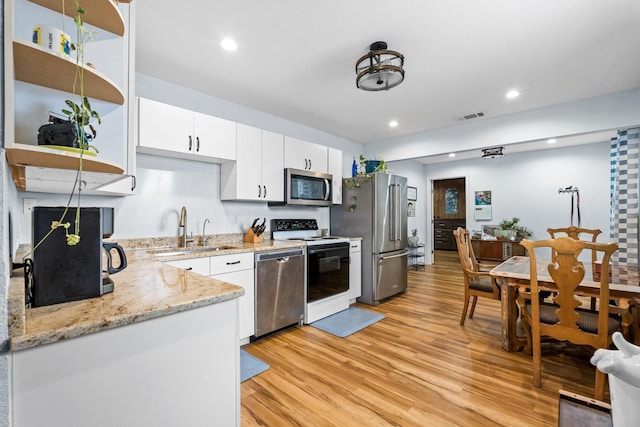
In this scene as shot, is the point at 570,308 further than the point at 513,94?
No

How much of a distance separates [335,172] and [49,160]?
3.37m

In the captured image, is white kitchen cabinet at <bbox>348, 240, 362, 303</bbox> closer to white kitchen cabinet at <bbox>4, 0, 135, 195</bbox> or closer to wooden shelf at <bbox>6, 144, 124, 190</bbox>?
white kitchen cabinet at <bbox>4, 0, 135, 195</bbox>

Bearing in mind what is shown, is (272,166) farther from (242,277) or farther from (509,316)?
(509,316)

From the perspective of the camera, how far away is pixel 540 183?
5.93m

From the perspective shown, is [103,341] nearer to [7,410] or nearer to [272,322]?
[7,410]

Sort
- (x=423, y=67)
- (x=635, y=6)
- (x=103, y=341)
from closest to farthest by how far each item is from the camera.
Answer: (x=103, y=341) → (x=635, y=6) → (x=423, y=67)

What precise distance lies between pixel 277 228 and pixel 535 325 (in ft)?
8.89

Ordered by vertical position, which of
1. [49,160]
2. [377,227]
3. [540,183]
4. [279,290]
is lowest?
[279,290]

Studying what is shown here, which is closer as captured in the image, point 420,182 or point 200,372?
point 200,372

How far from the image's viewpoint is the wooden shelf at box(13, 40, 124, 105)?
0.81m

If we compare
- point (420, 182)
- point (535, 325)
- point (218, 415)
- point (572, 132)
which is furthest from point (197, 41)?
point (420, 182)

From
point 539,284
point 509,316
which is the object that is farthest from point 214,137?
point 509,316

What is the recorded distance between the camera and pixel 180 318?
2.99 feet

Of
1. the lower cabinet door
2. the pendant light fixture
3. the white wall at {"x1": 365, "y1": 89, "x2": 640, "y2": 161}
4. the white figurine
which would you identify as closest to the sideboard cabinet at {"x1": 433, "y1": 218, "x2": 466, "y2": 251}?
the white wall at {"x1": 365, "y1": 89, "x2": 640, "y2": 161}
